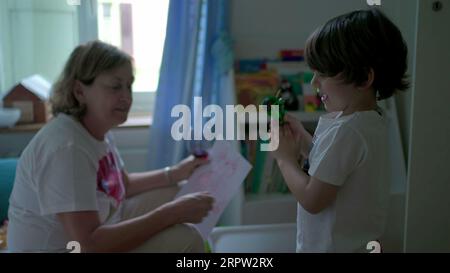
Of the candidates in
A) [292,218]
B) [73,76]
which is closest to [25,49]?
[73,76]

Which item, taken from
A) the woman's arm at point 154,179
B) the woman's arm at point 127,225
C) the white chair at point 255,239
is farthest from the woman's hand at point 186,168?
the white chair at point 255,239

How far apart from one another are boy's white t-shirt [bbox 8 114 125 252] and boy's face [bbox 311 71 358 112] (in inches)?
18.0

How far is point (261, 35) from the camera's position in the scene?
0.94 meters

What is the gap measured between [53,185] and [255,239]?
366 millimetres

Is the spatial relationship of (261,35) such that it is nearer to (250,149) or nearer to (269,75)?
(269,75)

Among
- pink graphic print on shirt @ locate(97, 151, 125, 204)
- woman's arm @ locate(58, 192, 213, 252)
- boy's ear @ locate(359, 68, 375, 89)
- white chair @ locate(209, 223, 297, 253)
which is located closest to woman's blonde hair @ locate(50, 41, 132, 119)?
pink graphic print on shirt @ locate(97, 151, 125, 204)

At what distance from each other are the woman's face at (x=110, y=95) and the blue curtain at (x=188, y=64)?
23 centimetres

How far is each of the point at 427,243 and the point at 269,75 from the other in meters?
0.41

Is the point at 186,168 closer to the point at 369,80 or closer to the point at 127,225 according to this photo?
the point at 127,225

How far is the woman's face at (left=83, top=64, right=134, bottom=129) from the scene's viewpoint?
0.88 m

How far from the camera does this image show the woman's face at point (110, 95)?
0.88 metres

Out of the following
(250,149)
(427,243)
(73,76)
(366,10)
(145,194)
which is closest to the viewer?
(366,10)

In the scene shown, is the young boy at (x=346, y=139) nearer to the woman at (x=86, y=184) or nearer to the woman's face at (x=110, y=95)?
the woman at (x=86, y=184)

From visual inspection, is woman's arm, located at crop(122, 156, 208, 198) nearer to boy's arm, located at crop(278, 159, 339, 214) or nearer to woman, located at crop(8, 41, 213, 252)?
woman, located at crop(8, 41, 213, 252)
